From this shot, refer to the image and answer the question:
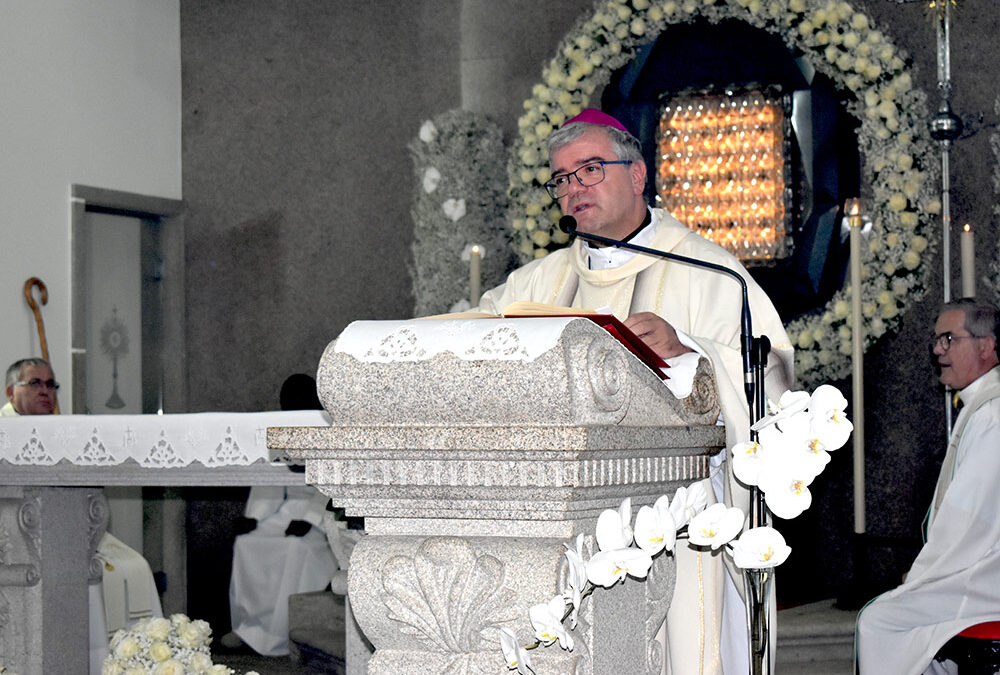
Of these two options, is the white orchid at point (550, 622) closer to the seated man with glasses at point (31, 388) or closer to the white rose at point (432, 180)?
the seated man with glasses at point (31, 388)

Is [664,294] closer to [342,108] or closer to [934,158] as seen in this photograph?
[934,158]

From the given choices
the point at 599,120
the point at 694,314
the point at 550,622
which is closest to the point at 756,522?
the point at 550,622

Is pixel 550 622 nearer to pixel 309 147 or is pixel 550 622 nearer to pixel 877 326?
pixel 877 326

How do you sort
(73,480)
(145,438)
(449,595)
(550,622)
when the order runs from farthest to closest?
(73,480) < (145,438) < (449,595) < (550,622)

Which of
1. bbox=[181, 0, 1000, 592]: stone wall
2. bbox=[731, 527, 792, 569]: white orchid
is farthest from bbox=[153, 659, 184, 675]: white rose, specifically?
bbox=[181, 0, 1000, 592]: stone wall

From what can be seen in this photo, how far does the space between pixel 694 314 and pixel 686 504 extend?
134 centimetres

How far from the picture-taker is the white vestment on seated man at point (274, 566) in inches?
285

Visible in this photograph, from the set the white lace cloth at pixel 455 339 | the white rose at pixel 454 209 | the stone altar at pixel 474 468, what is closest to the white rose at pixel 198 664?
the stone altar at pixel 474 468

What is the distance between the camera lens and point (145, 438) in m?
4.05

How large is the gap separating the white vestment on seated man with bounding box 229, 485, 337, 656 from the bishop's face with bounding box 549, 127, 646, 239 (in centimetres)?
415

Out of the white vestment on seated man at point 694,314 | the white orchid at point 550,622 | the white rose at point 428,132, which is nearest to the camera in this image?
the white orchid at point 550,622

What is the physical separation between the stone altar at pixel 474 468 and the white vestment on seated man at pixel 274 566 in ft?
16.8

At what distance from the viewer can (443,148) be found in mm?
7473

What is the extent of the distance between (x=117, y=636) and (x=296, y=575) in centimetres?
388
